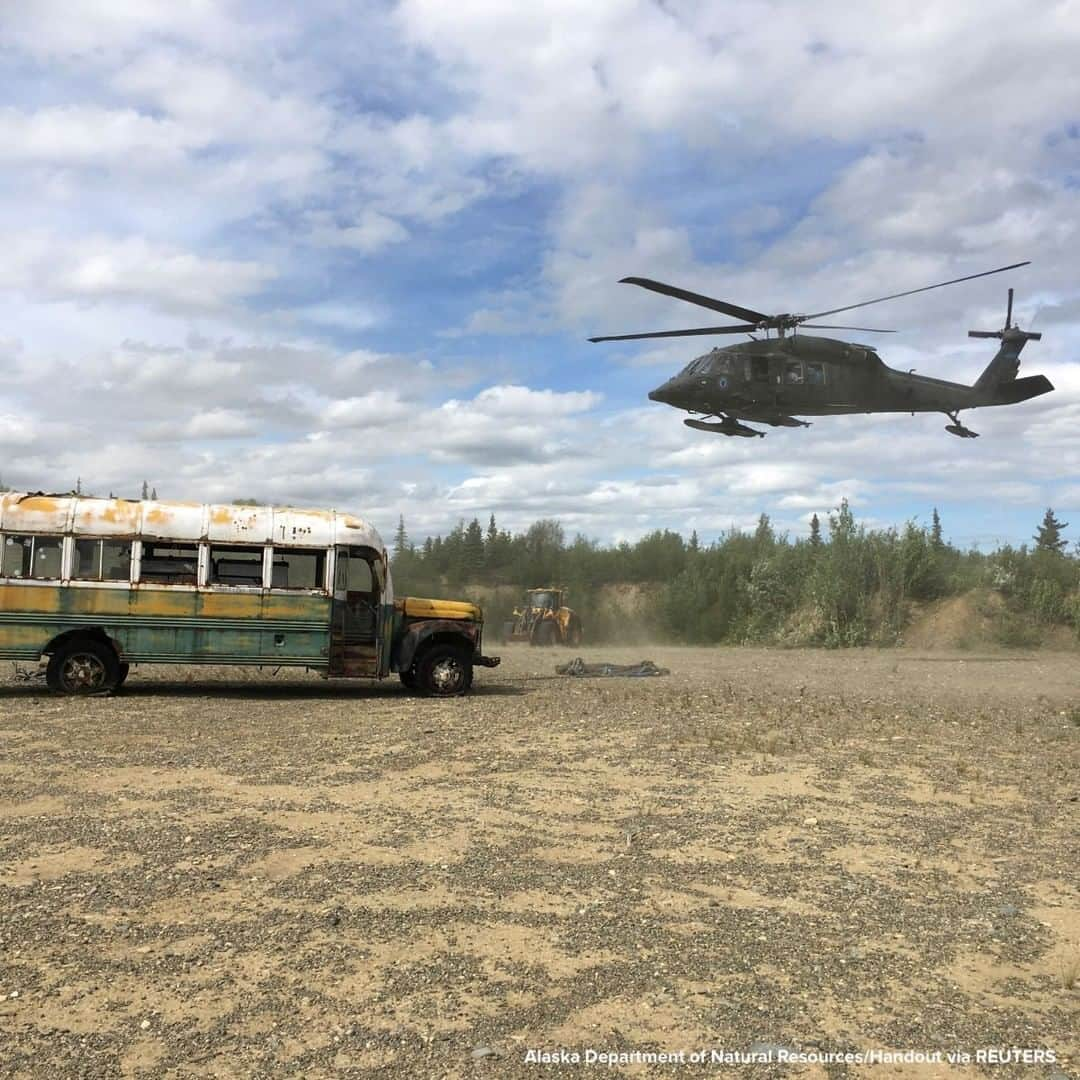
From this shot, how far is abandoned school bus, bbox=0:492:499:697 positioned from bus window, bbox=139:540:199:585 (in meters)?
0.01

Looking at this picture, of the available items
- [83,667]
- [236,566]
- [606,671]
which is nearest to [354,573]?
[236,566]

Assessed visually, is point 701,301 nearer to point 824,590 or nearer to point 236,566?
point 236,566

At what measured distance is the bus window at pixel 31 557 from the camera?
13648 mm

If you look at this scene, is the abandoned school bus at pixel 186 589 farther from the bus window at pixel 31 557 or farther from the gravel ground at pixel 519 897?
the gravel ground at pixel 519 897

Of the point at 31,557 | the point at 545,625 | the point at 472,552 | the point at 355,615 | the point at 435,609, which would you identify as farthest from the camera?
the point at 472,552

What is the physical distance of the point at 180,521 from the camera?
46.6 ft

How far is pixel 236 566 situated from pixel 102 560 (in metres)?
1.86

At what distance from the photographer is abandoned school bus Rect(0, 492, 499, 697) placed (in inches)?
540

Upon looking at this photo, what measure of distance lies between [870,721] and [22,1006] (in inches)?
449

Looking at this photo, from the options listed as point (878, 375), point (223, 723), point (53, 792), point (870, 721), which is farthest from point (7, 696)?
point (878, 375)

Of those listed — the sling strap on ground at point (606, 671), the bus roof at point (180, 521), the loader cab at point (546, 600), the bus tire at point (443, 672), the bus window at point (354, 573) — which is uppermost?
the bus roof at point (180, 521)

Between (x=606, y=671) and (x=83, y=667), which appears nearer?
(x=83, y=667)

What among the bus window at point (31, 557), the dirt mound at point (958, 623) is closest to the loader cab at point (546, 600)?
the dirt mound at point (958, 623)

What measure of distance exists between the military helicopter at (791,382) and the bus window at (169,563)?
30.3ft
